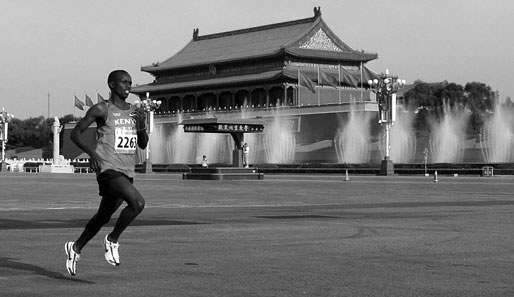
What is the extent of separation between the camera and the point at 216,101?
3703 inches

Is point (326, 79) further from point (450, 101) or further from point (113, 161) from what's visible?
point (113, 161)

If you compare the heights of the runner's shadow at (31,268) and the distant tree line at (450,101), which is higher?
the distant tree line at (450,101)

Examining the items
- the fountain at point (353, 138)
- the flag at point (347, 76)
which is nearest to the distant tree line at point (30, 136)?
the flag at point (347, 76)

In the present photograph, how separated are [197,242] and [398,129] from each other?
62546mm

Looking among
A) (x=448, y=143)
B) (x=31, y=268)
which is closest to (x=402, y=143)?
(x=448, y=143)

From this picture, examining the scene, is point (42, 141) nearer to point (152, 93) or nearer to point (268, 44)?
point (152, 93)

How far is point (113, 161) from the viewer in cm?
765

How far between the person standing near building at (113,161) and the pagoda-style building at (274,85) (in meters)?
67.7

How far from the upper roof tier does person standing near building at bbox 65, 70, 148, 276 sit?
7508 cm

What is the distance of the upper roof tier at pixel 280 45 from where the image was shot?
284ft

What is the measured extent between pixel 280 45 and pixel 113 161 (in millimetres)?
80596

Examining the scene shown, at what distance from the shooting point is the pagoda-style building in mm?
79312

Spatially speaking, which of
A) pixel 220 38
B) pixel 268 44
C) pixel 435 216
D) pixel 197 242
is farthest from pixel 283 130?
pixel 197 242

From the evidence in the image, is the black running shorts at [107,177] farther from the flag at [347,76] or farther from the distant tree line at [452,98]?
the distant tree line at [452,98]
